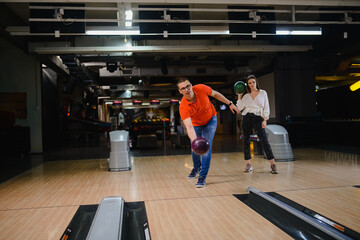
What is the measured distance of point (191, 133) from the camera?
353 cm

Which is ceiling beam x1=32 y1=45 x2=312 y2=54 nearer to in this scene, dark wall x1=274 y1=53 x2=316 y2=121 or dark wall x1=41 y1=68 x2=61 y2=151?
dark wall x1=274 y1=53 x2=316 y2=121

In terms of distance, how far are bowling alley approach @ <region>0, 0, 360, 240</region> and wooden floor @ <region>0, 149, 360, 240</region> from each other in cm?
2

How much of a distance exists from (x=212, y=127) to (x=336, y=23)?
17.7 ft

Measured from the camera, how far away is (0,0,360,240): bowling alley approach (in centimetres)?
261

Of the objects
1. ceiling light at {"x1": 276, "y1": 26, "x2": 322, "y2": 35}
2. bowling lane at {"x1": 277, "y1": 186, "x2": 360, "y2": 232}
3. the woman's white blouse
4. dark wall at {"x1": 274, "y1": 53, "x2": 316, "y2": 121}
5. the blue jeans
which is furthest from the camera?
dark wall at {"x1": 274, "y1": 53, "x2": 316, "y2": 121}

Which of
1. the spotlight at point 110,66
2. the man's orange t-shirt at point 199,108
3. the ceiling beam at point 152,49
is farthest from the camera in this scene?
the spotlight at point 110,66

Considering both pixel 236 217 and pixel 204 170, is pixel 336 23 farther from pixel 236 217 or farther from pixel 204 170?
pixel 236 217

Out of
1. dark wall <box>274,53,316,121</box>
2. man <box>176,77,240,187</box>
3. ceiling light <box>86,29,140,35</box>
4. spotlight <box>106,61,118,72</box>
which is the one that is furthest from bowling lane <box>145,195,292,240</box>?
spotlight <box>106,61,118,72</box>

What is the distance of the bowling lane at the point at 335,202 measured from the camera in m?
2.52

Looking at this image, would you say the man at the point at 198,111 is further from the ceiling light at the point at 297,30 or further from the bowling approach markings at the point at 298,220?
the ceiling light at the point at 297,30

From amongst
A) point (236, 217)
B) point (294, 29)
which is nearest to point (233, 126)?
point (294, 29)

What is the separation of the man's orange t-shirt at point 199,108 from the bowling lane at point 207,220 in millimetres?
1064

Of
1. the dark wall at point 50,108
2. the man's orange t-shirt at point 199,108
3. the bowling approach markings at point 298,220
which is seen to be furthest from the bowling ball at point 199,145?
the dark wall at point 50,108

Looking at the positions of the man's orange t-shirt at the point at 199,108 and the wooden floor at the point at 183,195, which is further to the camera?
the man's orange t-shirt at the point at 199,108
